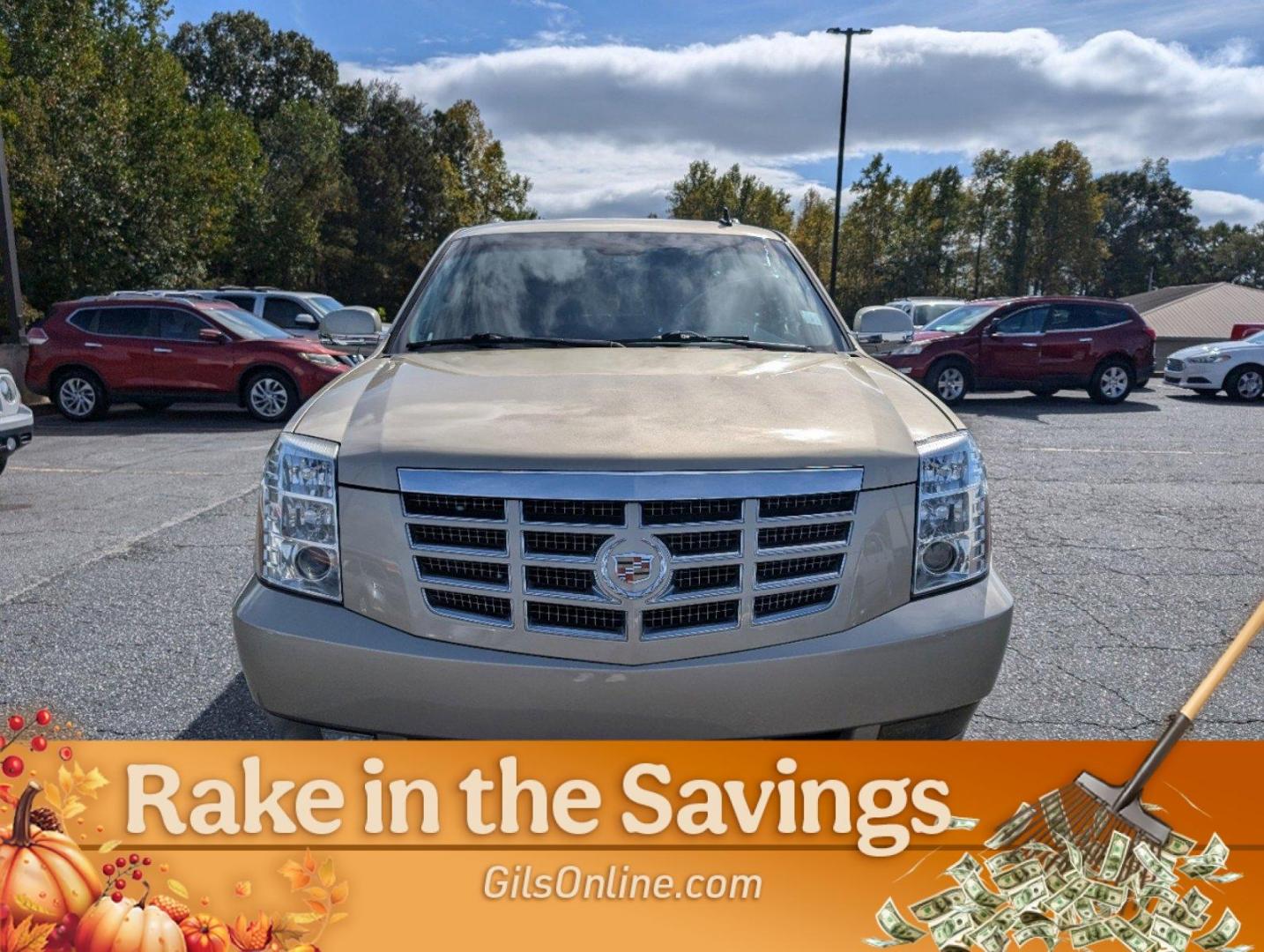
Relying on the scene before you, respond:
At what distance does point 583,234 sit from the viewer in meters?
4.45

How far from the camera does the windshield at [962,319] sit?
17.3m

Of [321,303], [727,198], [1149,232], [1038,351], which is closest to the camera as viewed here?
[1038,351]

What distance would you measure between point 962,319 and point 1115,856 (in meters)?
16.4

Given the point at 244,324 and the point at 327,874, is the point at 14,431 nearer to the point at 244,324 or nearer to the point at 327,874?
the point at 244,324

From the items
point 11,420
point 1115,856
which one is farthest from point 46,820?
point 11,420

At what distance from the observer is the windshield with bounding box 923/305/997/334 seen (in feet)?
56.7

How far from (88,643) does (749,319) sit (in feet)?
10.0

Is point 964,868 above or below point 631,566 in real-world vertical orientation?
below

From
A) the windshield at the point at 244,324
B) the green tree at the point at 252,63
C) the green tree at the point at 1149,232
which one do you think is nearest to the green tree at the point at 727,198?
the green tree at the point at 252,63

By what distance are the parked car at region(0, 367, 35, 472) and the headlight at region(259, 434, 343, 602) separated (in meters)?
6.77

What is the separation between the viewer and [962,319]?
17.8 m

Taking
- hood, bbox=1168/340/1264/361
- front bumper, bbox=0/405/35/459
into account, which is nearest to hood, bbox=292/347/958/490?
front bumper, bbox=0/405/35/459

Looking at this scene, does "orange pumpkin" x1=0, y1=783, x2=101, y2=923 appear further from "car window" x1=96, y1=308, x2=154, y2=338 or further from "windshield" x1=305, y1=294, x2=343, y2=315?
"windshield" x1=305, y1=294, x2=343, y2=315

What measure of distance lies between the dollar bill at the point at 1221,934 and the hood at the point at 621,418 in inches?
44.5
